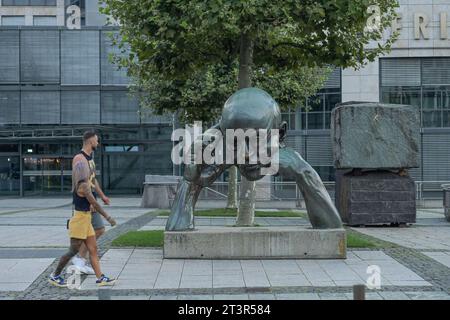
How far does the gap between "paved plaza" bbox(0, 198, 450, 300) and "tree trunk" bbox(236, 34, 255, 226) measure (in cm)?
231

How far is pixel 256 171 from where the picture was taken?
10.1 meters

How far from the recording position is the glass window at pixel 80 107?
32469mm

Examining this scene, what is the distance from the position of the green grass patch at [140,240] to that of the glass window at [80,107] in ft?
66.4

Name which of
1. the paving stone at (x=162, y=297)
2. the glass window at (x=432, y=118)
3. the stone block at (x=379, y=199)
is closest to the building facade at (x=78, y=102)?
the glass window at (x=432, y=118)

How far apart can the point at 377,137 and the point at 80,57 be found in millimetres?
20874

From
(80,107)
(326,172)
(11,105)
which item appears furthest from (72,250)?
(11,105)

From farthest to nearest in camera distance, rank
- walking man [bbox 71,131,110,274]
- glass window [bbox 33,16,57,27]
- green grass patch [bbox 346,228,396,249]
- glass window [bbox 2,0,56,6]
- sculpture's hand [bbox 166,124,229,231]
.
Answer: glass window [bbox 33,16,57,27], glass window [bbox 2,0,56,6], green grass patch [bbox 346,228,396,249], sculpture's hand [bbox 166,124,229,231], walking man [bbox 71,131,110,274]

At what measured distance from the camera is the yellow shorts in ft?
25.6

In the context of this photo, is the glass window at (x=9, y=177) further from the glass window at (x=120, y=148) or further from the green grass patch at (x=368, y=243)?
the green grass patch at (x=368, y=243)

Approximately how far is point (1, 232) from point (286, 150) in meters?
7.62

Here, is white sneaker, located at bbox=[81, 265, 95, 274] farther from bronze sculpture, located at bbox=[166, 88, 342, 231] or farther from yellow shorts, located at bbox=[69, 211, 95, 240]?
bronze sculpture, located at bbox=[166, 88, 342, 231]

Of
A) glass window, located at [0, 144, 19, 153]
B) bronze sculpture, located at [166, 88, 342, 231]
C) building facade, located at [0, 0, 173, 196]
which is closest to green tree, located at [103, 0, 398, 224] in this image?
bronze sculpture, located at [166, 88, 342, 231]

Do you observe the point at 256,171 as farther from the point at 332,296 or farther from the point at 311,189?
the point at 332,296

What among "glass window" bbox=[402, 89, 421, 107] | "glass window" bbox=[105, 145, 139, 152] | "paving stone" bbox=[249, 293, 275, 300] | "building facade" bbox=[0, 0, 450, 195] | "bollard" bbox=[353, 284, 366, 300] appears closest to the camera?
"bollard" bbox=[353, 284, 366, 300]
